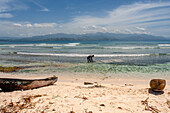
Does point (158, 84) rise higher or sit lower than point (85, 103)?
higher

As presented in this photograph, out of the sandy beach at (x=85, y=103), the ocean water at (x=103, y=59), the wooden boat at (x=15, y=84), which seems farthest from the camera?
the ocean water at (x=103, y=59)

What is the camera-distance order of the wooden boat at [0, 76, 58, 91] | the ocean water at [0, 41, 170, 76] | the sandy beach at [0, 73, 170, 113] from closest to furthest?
the sandy beach at [0, 73, 170, 113], the wooden boat at [0, 76, 58, 91], the ocean water at [0, 41, 170, 76]

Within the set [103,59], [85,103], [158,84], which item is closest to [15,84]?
[85,103]

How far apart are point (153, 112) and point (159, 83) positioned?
90.4 inches

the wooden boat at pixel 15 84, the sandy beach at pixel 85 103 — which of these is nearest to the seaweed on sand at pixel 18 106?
the sandy beach at pixel 85 103

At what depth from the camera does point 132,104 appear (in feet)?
15.6

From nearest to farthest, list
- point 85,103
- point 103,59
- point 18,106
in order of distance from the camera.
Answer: point 18,106, point 85,103, point 103,59

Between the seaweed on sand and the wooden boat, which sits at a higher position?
the wooden boat

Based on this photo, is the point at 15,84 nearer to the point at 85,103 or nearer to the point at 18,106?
the point at 18,106

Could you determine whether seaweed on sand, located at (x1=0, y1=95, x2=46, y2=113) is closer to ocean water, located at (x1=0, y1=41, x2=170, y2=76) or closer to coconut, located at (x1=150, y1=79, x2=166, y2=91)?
coconut, located at (x1=150, y1=79, x2=166, y2=91)

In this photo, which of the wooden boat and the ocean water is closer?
the wooden boat

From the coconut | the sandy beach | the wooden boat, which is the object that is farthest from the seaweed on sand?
the coconut

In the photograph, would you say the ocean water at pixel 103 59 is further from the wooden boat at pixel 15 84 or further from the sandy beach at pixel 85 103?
the sandy beach at pixel 85 103

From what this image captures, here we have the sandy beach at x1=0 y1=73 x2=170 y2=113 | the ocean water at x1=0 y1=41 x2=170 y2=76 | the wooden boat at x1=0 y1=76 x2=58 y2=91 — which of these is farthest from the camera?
the ocean water at x1=0 y1=41 x2=170 y2=76
